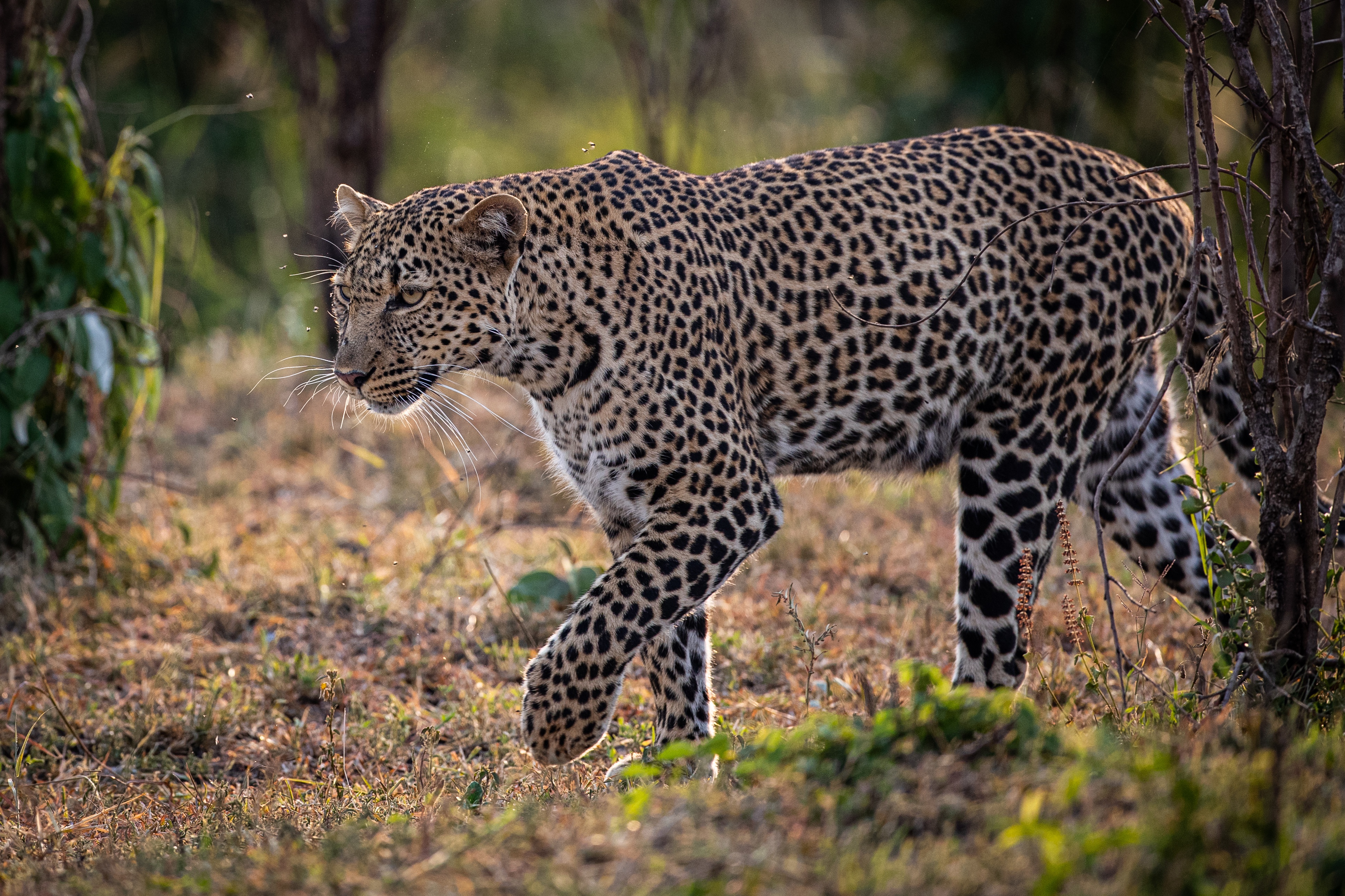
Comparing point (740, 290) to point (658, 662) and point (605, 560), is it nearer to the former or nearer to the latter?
point (658, 662)

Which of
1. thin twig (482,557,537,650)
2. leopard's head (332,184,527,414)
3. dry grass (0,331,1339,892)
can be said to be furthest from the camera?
thin twig (482,557,537,650)

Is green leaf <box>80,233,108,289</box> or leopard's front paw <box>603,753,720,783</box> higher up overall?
green leaf <box>80,233,108,289</box>

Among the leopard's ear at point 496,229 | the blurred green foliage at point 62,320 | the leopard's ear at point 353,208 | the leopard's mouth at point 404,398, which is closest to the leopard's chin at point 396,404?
the leopard's mouth at point 404,398

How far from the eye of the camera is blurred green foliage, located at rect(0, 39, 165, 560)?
6355 mm

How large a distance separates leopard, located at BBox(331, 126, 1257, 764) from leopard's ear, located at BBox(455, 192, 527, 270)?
0.04ft

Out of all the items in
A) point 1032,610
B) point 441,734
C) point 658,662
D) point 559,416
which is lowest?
point 441,734

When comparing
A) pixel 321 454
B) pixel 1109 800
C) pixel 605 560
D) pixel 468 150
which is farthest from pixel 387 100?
pixel 1109 800

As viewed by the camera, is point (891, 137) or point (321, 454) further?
point (891, 137)

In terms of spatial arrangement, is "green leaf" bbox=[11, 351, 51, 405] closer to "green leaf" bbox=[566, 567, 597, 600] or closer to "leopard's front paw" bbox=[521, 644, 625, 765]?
"green leaf" bbox=[566, 567, 597, 600]

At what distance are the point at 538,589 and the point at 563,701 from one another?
1.92 meters

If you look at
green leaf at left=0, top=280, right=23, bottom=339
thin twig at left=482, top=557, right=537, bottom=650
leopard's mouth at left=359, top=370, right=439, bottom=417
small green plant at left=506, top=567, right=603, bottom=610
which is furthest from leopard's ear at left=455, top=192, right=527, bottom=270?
green leaf at left=0, top=280, right=23, bottom=339

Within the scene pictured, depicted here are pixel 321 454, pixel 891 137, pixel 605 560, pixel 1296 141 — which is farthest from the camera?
pixel 891 137

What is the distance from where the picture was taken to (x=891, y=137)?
40.4ft

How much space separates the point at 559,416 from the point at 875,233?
1463 mm
